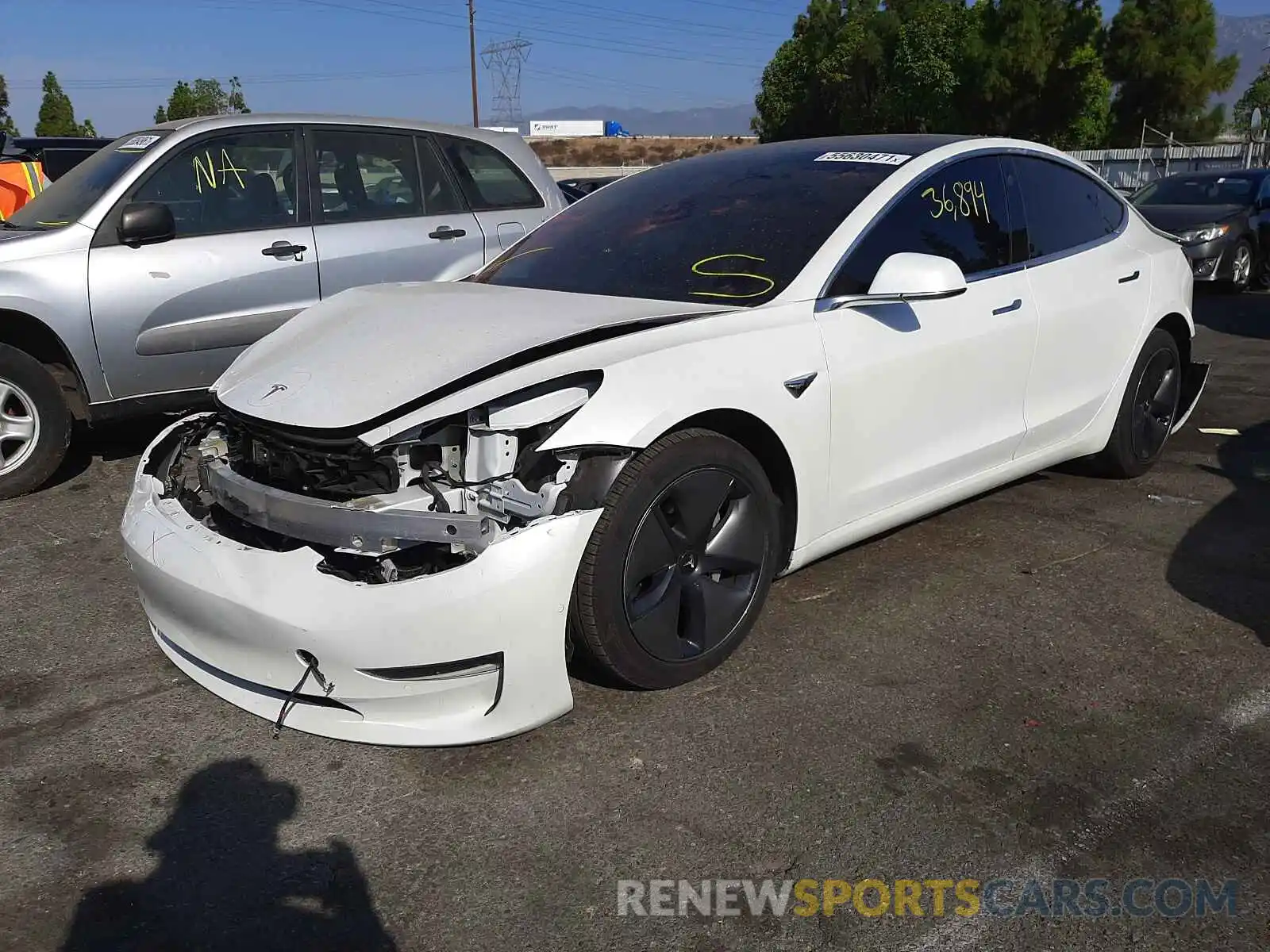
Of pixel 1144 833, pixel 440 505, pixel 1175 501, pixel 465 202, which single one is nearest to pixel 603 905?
pixel 440 505

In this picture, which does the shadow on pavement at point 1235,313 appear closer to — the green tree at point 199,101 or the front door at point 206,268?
the front door at point 206,268

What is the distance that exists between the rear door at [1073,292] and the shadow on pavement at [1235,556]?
0.67 meters

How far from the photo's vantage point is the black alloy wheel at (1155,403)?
4812 mm

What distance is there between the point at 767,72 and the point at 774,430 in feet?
218

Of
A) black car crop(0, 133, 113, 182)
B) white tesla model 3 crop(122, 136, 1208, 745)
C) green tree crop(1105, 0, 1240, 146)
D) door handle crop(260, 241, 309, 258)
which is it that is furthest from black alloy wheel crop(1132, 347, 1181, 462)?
green tree crop(1105, 0, 1240, 146)

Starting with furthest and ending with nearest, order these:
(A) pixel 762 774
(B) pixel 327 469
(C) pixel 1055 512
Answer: (C) pixel 1055 512 < (B) pixel 327 469 < (A) pixel 762 774

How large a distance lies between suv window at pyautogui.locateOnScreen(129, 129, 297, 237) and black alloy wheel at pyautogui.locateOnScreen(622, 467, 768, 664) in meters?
3.47

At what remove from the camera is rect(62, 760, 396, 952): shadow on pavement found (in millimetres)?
2160

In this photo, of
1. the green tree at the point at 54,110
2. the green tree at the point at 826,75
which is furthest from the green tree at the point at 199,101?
the green tree at the point at 826,75

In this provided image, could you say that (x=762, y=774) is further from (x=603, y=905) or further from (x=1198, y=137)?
(x=1198, y=137)

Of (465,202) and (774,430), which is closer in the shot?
(774,430)

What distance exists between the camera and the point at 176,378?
5.18 metres

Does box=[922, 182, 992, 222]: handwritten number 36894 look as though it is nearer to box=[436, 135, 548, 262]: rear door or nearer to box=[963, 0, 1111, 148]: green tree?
box=[436, 135, 548, 262]: rear door

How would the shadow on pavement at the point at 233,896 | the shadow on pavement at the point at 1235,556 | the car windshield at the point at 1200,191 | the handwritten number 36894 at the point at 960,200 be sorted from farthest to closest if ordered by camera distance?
the car windshield at the point at 1200,191 → the handwritten number 36894 at the point at 960,200 → the shadow on pavement at the point at 1235,556 → the shadow on pavement at the point at 233,896
